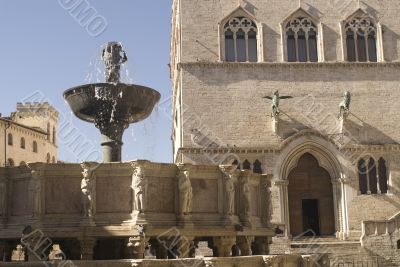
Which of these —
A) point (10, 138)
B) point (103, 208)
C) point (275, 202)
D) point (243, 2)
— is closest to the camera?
point (103, 208)

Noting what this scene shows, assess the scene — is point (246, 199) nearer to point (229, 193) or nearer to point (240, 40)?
point (229, 193)

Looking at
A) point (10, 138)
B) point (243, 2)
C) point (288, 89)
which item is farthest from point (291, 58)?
point (10, 138)

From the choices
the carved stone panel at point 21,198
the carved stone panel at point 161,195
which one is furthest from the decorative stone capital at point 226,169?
the carved stone panel at point 21,198

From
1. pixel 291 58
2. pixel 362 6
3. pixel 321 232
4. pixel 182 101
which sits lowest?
pixel 321 232

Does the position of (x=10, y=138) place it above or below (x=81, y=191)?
above

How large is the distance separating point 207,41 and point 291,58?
395 cm

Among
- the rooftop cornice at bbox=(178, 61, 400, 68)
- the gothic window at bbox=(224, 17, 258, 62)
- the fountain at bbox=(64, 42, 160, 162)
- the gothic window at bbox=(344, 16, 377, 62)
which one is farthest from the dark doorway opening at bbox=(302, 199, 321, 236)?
the fountain at bbox=(64, 42, 160, 162)

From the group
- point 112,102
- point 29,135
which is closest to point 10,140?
point 29,135

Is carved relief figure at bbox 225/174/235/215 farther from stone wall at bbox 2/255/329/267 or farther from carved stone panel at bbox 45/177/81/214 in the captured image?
carved stone panel at bbox 45/177/81/214

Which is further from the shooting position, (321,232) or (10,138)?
(10,138)

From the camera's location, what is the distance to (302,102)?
92.1 ft

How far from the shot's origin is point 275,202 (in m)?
26.9

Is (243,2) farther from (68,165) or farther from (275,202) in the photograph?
(68,165)

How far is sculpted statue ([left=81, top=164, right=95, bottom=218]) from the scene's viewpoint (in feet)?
35.3
